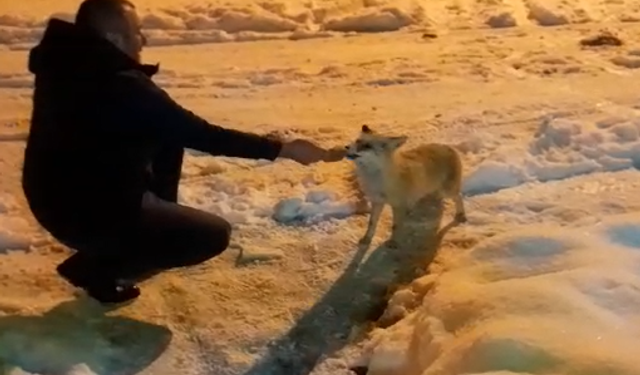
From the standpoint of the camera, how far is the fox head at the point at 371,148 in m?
3.69

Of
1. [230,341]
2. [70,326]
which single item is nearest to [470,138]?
[230,341]

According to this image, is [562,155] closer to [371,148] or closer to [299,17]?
[371,148]

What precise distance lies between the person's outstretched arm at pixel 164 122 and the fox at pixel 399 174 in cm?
59

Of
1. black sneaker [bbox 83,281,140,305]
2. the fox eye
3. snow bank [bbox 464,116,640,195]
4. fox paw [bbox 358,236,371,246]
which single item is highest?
the fox eye

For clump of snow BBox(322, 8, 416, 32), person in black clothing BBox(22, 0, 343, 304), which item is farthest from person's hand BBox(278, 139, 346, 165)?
clump of snow BBox(322, 8, 416, 32)

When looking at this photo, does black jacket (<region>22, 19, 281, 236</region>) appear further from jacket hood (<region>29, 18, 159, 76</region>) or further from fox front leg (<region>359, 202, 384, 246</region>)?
fox front leg (<region>359, 202, 384, 246</region>)

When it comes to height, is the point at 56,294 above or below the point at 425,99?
below

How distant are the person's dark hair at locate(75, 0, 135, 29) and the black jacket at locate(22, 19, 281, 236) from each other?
4 cm

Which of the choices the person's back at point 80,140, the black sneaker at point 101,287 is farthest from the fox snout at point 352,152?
the black sneaker at point 101,287

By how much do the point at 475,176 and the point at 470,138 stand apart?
0.39 m

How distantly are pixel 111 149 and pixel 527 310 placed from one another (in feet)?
4.53

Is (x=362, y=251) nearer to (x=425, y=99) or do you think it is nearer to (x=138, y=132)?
(x=138, y=132)

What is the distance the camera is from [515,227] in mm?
3949

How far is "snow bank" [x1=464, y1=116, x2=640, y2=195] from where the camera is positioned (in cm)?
437
